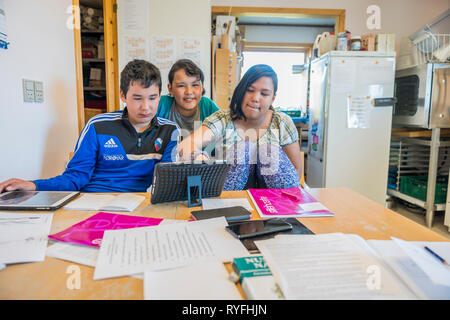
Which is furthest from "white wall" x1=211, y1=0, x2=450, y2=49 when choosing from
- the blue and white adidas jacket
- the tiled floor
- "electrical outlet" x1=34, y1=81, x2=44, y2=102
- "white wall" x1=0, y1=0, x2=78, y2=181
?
Answer: the blue and white adidas jacket

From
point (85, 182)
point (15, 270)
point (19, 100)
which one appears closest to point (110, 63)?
point (19, 100)

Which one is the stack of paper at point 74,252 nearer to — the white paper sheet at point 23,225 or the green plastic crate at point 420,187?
the white paper sheet at point 23,225

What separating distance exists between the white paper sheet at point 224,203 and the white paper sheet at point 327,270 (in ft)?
1.08

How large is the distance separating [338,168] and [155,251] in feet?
8.61

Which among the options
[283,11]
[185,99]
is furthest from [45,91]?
[283,11]

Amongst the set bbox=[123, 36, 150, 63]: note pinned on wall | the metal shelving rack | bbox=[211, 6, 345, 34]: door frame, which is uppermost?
bbox=[211, 6, 345, 34]: door frame

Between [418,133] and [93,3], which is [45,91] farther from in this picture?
[418,133]

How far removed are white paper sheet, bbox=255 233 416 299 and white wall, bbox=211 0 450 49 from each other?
3413 millimetres

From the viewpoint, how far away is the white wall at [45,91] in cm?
139

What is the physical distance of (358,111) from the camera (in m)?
2.88

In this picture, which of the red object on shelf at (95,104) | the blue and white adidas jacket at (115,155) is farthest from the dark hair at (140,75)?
the red object on shelf at (95,104)

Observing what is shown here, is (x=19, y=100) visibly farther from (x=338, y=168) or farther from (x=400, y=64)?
(x=400, y=64)

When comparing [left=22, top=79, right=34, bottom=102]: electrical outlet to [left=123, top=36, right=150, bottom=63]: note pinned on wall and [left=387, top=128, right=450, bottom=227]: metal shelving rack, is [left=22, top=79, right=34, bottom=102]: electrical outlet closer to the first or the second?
[left=123, top=36, right=150, bottom=63]: note pinned on wall

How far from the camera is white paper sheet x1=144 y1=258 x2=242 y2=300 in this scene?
1.69ft
